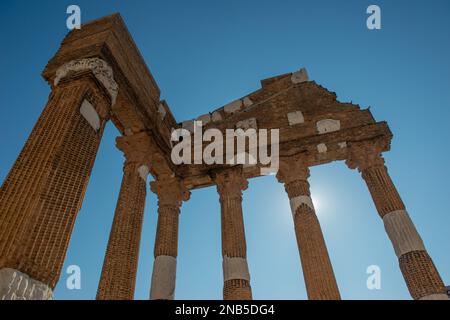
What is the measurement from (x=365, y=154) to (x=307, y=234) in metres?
4.38

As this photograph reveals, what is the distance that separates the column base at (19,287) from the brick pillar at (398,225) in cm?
1048

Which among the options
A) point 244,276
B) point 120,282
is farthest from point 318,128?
point 120,282

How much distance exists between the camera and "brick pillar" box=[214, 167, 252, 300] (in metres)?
12.2

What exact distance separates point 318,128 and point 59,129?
35.2 feet

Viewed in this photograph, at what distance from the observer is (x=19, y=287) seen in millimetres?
6418

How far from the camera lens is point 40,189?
7.86m

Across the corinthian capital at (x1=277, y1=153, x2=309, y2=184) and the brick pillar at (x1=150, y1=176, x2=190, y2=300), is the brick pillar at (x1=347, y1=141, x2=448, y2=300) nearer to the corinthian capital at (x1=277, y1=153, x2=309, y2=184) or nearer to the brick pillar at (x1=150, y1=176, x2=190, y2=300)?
the corinthian capital at (x1=277, y1=153, x2=309, y2=184)

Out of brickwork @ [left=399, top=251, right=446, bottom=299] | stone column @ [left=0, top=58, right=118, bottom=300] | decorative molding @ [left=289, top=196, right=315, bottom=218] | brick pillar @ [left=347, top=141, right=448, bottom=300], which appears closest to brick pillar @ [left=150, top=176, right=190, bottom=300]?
decorative molding @ [left=289, top=196, right=315, bottom=218]

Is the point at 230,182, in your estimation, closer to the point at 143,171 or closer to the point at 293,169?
the point at 293,169

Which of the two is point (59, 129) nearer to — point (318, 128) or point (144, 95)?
point (144, 95)

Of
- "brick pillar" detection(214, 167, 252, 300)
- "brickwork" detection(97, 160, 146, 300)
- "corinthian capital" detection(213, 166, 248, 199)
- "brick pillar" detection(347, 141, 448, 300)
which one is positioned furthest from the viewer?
"corinthian capital" detection(213, 166, 248, 199)

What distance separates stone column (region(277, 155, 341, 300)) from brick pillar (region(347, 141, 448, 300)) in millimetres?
2257

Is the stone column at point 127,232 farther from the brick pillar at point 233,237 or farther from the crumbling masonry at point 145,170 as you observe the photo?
the brick pillar at point 233,237

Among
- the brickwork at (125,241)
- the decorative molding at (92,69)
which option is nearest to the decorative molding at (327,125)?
the brickwork at (125,241)
